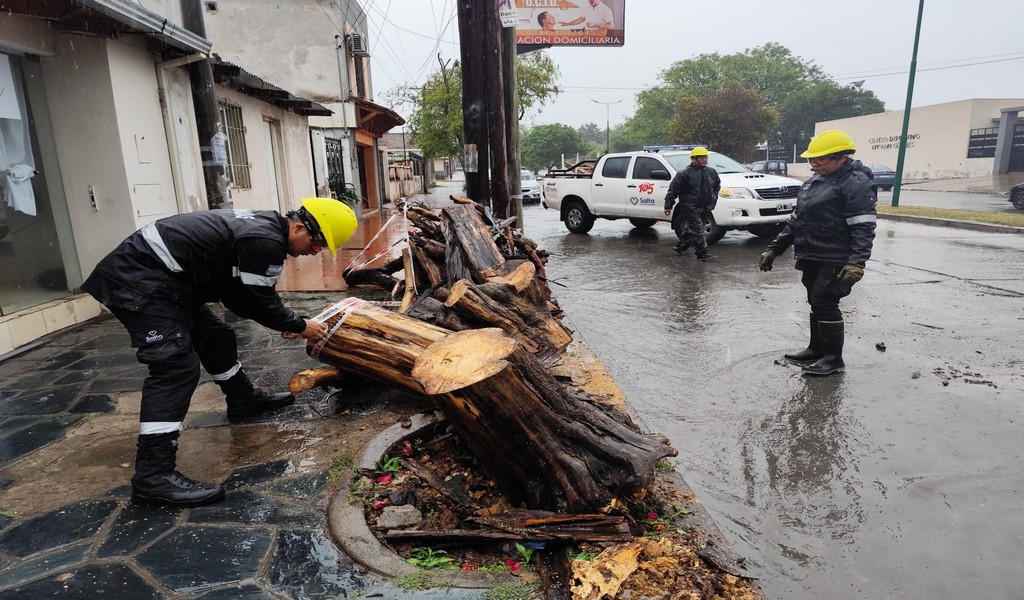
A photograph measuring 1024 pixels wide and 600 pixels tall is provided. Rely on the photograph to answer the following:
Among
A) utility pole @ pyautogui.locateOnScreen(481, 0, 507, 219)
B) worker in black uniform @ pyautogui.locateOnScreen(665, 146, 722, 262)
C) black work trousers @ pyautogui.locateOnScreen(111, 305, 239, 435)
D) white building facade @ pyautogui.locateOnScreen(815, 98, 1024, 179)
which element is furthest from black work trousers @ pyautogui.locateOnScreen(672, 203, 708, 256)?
white building facade @ pyautogui.locateOnScreen(815, 98, 1024, 179)

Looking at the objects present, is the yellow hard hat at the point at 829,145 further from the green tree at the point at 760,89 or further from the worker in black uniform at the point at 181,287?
the green tree at the point at 760,89

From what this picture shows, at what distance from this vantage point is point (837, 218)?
15.2 ft

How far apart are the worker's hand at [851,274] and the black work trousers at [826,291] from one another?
7cm

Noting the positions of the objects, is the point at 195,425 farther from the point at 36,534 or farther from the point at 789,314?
the point at 789,314

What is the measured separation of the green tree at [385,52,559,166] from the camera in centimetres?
2658

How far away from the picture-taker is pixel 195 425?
3.67 m

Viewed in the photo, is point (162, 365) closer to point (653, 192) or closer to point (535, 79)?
point (653, 192)

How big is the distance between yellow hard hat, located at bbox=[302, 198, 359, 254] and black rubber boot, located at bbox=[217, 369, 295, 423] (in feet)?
3.97

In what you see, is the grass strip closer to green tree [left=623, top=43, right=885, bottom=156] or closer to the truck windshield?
the truck windshield

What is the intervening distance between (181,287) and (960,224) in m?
15.3

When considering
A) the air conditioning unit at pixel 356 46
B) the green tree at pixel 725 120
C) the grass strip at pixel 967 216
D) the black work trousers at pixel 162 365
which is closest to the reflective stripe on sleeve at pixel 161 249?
the black work trousers at pixel 162 365

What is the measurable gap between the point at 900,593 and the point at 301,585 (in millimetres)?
2341

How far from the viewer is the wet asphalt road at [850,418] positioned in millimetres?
2605

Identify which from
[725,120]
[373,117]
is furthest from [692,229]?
[725,120]
